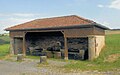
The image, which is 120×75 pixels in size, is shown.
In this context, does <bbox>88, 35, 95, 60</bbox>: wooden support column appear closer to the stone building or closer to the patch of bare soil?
the stone building

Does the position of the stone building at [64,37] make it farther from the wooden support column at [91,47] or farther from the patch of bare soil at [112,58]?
the patch of bare soil at [112,58]

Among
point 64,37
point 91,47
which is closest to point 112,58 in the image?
point 91,47

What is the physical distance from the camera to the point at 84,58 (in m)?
22.2

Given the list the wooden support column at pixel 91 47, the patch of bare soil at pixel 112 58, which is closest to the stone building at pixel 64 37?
the wooden support column at pixel 91 47

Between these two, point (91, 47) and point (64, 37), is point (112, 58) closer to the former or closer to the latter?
point (91, 47)

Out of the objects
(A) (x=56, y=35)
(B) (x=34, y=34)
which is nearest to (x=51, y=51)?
(A) (x=56, y=35)

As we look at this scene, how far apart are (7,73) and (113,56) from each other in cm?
1003

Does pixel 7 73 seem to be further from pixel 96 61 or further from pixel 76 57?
pixel 76 57

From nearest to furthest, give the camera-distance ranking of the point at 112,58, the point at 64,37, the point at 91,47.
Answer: the point at 112,58, the point at 91,47, the point at 64,37

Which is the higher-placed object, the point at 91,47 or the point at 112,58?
the point at 91,47

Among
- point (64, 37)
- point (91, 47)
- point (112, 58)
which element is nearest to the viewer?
point (112, 58)

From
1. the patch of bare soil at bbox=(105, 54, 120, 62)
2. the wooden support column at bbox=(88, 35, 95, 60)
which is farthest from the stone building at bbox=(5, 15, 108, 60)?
the patch of bare soil at bbox=(105, 54, 120, 62)

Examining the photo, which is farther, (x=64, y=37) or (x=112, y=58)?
(x=64, y=37)

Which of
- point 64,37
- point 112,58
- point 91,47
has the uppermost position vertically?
point 64,37
